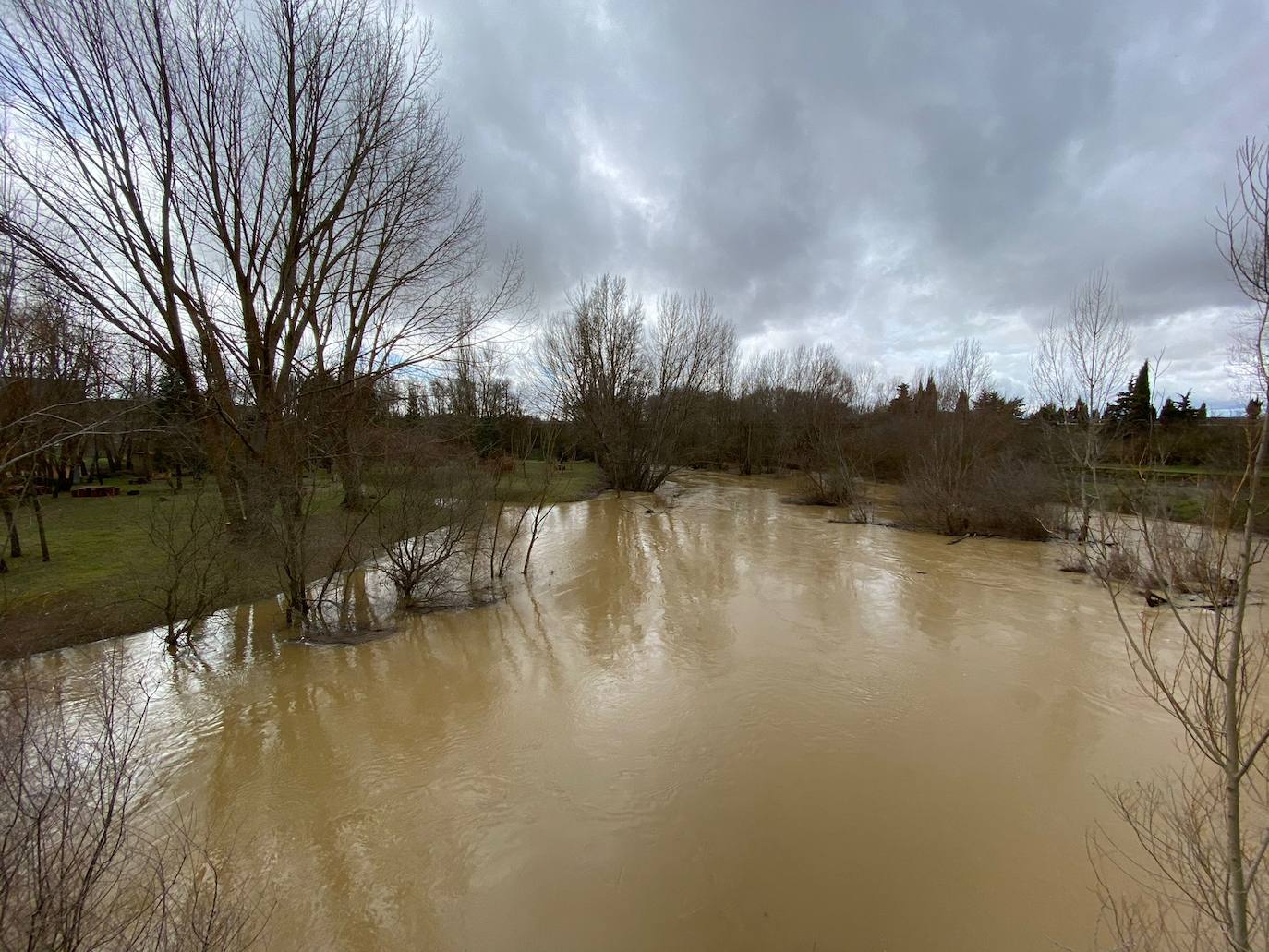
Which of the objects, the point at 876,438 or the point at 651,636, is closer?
the point at 651,636

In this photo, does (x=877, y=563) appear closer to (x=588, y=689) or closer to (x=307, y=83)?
(x=588, y=689)

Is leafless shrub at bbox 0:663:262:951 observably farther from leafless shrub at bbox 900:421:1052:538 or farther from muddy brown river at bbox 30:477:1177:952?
leafless shrub at bbox 900:421:1052:538

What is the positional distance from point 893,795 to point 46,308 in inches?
421

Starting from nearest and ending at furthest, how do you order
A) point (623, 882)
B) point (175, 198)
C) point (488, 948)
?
point (488, 948) < point (623, 882) < point (175, 198)

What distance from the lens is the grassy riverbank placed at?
7172 millimetres

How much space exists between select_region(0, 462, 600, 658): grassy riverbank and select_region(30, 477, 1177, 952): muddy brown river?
0.47 m

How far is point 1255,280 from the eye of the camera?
2.07 meters

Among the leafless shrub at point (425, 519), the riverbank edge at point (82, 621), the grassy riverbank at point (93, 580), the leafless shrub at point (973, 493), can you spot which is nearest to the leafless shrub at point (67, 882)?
the grassy riverbank at point (93, 580)

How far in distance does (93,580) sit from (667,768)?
9992 millimetres

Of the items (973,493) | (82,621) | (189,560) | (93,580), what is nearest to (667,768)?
(189,560)

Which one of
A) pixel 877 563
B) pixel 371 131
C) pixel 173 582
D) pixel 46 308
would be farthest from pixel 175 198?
pixel 877 563

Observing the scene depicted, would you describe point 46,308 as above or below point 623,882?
above

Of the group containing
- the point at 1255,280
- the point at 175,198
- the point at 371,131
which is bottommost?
the point at 1255,280

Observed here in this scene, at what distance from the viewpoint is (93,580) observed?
875cm
